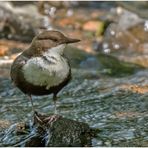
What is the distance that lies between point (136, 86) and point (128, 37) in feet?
17.3

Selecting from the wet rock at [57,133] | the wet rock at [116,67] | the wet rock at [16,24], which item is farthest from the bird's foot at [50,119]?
the wet rock at [16,24]

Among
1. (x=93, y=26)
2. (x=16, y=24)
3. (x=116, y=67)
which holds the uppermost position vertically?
(x=116, y=67)

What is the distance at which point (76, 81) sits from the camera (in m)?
9.12

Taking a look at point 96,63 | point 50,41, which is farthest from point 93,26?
point 50,41

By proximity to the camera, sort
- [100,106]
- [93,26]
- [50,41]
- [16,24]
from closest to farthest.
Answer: [50,41] < [100,106] < [16,24] < [93,26]

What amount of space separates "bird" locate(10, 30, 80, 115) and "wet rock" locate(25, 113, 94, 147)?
334 mm

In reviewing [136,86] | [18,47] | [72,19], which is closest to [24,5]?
[72,19]

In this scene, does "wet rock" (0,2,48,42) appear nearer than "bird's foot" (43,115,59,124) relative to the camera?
No

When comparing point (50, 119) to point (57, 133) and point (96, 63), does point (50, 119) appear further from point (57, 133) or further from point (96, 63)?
point (96, 63)

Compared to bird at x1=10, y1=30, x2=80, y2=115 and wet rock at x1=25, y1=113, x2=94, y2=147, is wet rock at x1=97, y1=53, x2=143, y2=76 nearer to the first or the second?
wet rock at x1=25, y1=113, x2=94, y2=147

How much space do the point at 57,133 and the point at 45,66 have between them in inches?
28.2

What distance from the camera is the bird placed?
5238mm

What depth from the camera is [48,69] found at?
5.22 meters

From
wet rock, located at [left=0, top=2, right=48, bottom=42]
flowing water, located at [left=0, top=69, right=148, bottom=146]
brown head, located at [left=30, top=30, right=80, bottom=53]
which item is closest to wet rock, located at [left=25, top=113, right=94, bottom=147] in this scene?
flowing water, located at [left=0, top=69, right=148, bottom=146]
